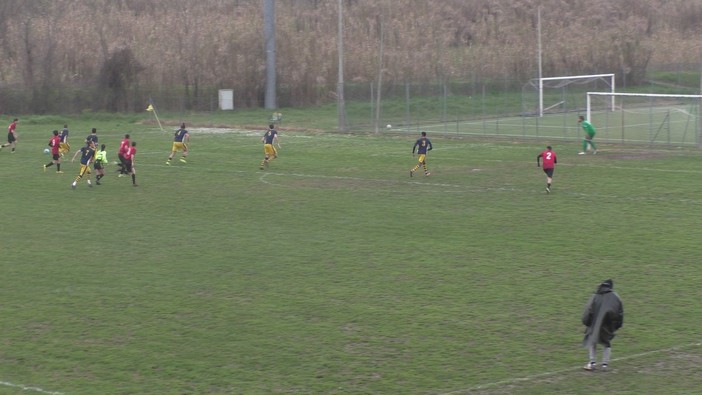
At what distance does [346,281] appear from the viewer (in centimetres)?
2120

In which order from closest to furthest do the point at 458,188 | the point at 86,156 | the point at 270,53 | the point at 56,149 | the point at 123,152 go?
the point at 458,188 → the point at 86,156 → the point at 123,152 → the point at 56,149 → the point at 270,53

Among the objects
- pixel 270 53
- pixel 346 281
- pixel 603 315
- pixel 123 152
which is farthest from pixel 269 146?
pixel 270 53

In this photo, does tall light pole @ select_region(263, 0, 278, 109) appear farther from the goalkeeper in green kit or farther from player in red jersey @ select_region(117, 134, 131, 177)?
player in red jersey @ select_region(117, 134, 131, 177)

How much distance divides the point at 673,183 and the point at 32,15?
247 ft

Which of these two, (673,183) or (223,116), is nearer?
(673,183)

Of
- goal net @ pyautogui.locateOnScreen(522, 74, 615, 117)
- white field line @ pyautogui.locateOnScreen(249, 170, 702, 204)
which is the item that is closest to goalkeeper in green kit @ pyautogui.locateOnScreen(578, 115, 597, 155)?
white field line @ pyautogui.locateOnScreen(249, 170, 702, 204)

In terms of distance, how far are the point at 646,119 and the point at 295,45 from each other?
32151mm

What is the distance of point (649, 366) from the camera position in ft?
50.3

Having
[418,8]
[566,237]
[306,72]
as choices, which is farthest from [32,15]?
[566,237]

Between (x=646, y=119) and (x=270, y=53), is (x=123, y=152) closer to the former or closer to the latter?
(x=646, y=119)

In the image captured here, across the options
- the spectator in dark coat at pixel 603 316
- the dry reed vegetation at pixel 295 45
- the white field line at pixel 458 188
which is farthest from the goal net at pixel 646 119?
the spectator in dark coat at pixel 603 316

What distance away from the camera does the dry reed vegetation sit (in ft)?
261

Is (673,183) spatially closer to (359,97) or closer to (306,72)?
(359,97)

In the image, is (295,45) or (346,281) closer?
(346,281)
